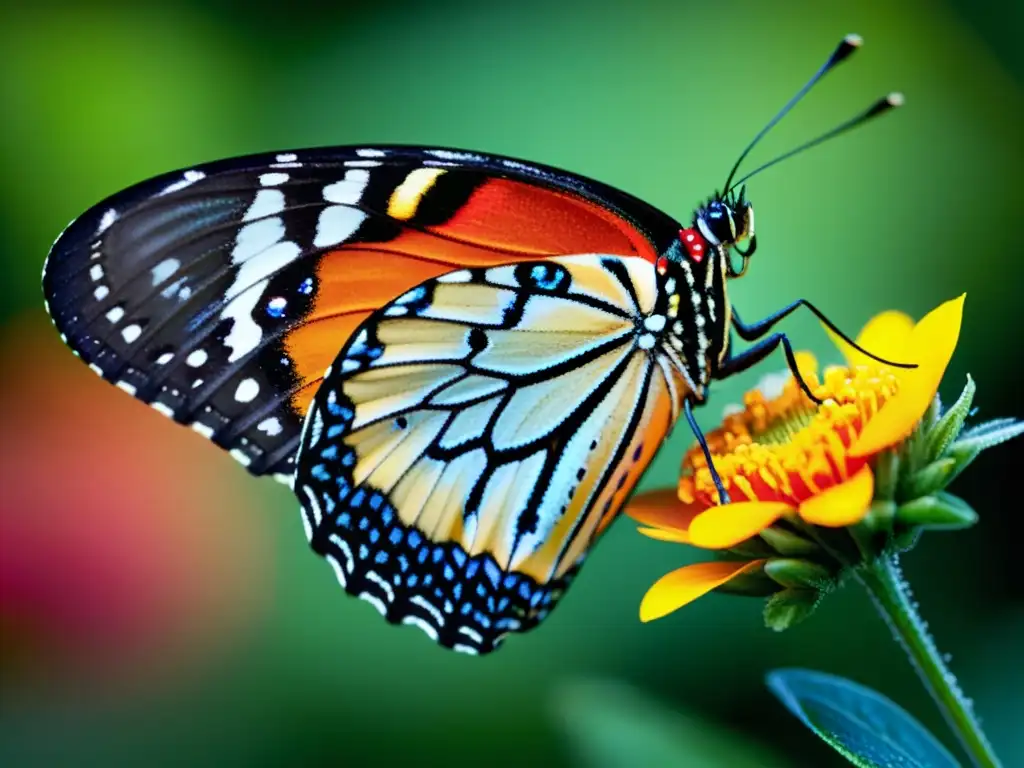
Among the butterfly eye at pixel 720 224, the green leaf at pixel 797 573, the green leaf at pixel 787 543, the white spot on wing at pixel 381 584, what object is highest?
the butterfly eye at pixel 720 224

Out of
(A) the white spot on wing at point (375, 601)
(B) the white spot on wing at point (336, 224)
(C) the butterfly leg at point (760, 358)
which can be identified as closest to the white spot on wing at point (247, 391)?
(B) the white spot on wing at point (336, 224)

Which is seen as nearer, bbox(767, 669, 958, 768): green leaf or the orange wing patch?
bbox(767, 669, 958, 768): green leaf

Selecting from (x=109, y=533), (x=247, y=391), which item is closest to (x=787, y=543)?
(x=247, y=391)

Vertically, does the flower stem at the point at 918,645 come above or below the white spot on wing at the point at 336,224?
below

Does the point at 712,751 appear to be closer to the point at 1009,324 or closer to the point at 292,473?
the point at 292,473

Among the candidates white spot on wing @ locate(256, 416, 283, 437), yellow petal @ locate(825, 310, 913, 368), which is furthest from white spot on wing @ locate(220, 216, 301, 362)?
yellow petal @ locate(825, 310, 913, 368)

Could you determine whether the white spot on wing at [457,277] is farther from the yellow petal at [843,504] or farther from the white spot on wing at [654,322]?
the yellow petal at [843,504]

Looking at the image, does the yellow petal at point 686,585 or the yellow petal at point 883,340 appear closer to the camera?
the yellow petal at point 686,585

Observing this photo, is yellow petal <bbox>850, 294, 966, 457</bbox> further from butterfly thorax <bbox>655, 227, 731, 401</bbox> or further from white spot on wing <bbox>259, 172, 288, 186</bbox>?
white spot on wing <bbox>259, 172, 288, 186</bbox>
